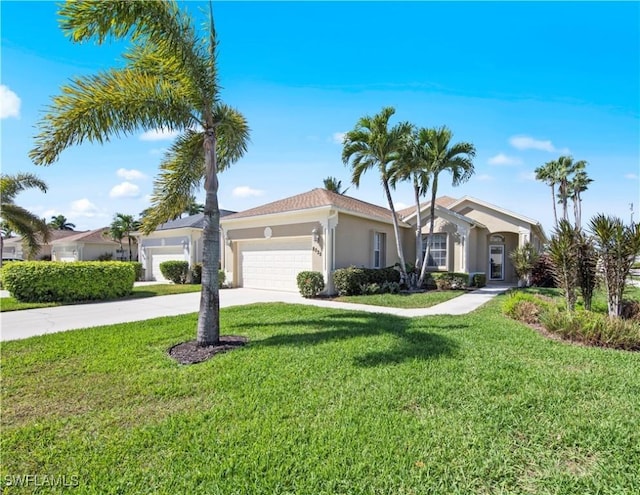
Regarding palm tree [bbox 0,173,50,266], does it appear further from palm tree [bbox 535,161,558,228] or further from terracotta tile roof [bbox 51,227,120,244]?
palm tree [bbox 535,161,558,228]

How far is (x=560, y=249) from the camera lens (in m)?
8.30

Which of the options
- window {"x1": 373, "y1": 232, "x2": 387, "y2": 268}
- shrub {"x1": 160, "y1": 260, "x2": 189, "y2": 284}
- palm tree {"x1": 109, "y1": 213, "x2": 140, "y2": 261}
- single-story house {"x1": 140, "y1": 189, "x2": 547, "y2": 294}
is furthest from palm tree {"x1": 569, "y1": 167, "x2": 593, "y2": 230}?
palm tree {"x1": 109, "y1": 213, "x2": 140, "y2": 261}

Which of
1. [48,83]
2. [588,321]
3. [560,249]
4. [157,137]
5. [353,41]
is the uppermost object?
[353,41]

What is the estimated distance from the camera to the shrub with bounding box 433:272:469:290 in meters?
16.7

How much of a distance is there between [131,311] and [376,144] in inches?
445

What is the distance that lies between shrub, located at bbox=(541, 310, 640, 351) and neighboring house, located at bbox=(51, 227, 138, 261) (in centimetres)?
3513

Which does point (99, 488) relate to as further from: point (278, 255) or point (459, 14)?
point (278, 255)

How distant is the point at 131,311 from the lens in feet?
34.6

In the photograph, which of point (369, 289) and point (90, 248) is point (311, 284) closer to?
point (369, 289)

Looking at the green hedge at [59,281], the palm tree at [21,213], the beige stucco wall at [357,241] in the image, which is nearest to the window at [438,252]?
the beige stucco wall at [357,241]

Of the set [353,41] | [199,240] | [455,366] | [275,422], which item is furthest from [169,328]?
[199,240]

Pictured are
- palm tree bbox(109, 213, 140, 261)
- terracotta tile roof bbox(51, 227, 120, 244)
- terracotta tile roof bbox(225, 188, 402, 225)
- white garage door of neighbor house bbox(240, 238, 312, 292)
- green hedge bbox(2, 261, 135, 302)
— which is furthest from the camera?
terracotta tile roof bbox(51, 227, 120, 244)

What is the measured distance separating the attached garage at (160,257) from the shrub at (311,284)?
11399 millimetres

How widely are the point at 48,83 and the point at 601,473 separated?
9687mm
